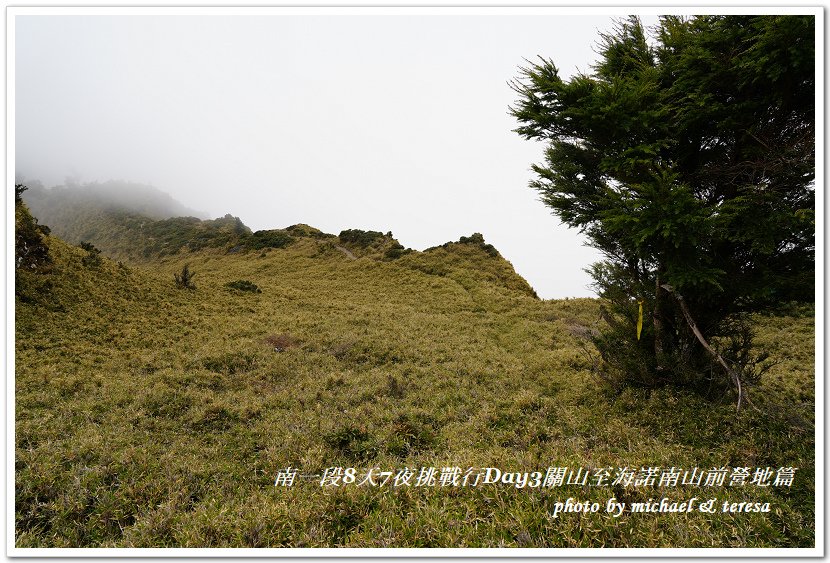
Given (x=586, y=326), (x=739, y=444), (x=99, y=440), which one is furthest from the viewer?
(x=586, y=326)

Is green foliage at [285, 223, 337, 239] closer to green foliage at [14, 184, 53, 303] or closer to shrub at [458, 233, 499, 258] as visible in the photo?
shrub at [458, 233, 499, 258]

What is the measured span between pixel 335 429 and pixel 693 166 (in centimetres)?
1058

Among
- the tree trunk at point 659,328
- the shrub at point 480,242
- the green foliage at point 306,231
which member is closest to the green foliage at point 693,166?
the tree trunk at point 659,328

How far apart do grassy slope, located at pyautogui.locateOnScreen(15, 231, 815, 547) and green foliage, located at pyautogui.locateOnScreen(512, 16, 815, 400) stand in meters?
2.27

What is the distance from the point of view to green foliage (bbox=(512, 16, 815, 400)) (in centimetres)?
561

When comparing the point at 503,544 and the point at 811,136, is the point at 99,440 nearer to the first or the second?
the point at 503,544

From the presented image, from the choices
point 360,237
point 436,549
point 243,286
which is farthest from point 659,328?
point 360,237

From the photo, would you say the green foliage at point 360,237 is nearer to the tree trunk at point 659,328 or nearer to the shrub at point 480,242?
the shrub at point 480,242

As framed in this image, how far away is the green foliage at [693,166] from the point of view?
561cm

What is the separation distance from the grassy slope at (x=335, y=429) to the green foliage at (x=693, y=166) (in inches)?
89.4

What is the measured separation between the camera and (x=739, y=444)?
244 inches

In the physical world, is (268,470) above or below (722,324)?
below

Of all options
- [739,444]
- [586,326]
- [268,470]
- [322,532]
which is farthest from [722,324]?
[586,326]

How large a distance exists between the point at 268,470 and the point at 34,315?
1625 cm
